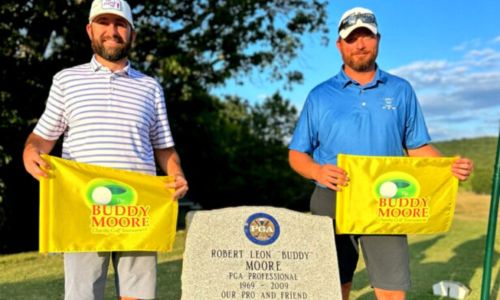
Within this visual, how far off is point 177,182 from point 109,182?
401mm

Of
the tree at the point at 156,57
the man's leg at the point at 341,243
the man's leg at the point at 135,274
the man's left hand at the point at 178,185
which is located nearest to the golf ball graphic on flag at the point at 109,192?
the man's left hand at the point at 178,185

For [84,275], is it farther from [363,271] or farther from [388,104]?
[363,271]

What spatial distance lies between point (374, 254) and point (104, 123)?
187cm

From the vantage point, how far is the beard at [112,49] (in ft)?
10.1

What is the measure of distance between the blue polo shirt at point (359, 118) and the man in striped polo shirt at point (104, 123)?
926 mm

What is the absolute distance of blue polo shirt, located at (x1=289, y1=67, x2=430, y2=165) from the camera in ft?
10.9

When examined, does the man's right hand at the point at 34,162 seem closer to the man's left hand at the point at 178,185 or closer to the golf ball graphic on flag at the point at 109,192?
the golf ball graphic on flag at the point at 109,192

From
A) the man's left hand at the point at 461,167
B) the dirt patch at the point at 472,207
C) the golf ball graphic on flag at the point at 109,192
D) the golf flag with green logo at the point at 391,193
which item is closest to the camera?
the golf ball graphic on flag at the point at 109,192

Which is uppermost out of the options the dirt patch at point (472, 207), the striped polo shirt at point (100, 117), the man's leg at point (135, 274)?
the striped polo shirt at point (100, 117)

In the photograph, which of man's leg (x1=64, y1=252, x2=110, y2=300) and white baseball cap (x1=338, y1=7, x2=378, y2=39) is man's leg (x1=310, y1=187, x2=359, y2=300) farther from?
man's leg (x1=64, y1=252, x2=110, y2=300)

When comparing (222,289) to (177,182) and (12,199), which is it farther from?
(12,199)

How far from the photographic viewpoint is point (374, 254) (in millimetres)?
3445

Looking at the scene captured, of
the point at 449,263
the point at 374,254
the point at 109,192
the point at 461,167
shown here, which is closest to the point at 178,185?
the point at 109,192

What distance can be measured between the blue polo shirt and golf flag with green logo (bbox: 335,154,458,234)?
112 mm
